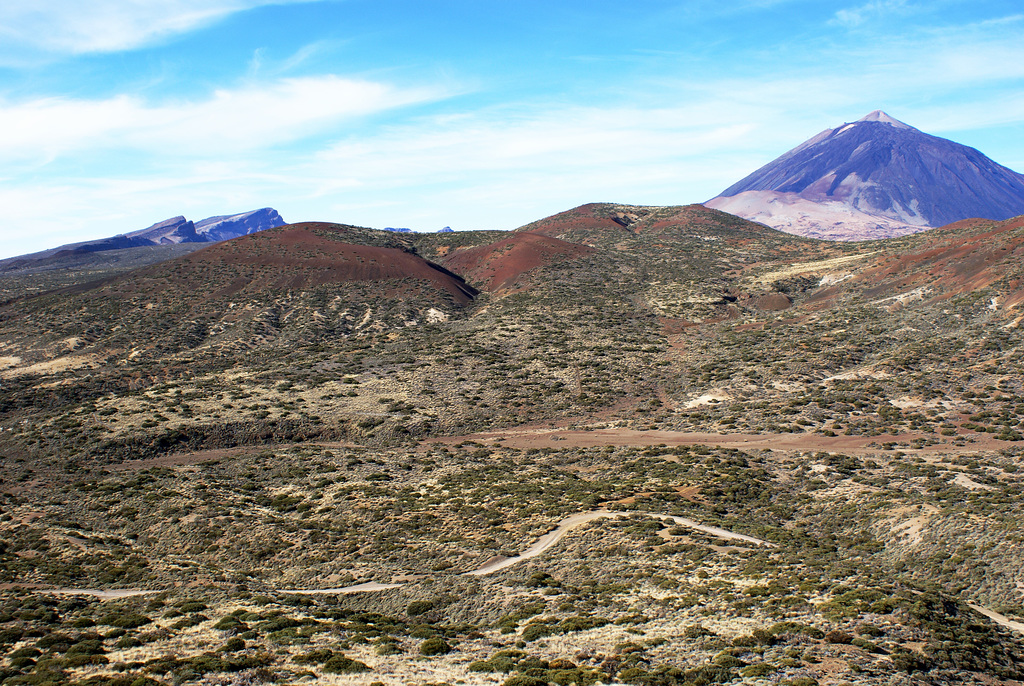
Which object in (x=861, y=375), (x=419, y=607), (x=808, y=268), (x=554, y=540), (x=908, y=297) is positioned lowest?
(x=419, y=607)

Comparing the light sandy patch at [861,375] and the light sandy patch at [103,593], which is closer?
the light sandy patch at [103,593]

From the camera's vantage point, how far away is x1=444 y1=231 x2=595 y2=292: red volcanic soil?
99.1 metres

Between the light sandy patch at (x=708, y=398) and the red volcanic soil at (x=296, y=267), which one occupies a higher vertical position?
the red volcanic soil at (x=296, y=267)

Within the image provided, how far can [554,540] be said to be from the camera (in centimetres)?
3253

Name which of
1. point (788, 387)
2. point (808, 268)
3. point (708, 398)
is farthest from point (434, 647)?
point (808, 268)

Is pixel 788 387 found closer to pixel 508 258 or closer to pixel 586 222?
pixel 508 258

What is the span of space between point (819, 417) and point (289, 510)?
3992 centimetres

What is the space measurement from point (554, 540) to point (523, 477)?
946 centimetres

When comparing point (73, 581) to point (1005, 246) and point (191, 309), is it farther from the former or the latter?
point (1005, 246)

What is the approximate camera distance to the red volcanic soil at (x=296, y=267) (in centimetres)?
9056

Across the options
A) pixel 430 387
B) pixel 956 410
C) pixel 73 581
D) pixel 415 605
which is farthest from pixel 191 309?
pixel 956 410

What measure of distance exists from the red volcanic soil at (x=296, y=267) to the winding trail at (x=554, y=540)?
5992 centimetres

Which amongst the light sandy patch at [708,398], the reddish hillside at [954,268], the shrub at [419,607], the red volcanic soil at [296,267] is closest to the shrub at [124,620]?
the shrub at [419,607]

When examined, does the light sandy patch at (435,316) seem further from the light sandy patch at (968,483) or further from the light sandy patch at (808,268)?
the light sandy patch at (968,483)
